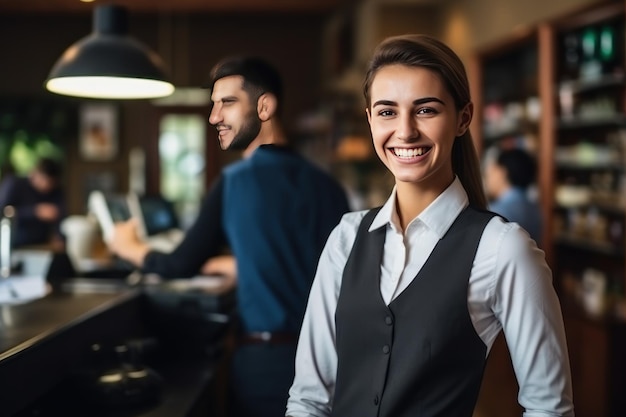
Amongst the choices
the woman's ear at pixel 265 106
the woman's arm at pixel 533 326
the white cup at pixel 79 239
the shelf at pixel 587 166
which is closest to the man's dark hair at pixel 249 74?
the woman's ear at pixel 265 106

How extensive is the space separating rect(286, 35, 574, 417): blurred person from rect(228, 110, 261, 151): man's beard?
0.19m

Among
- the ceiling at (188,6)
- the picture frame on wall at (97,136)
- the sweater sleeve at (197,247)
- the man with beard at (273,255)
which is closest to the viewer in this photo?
the man with beard at (273,255)

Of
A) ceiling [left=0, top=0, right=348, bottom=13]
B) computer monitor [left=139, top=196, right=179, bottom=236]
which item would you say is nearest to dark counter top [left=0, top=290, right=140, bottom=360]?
computer monitor [left=139, top=196, right=179, bottom=236]

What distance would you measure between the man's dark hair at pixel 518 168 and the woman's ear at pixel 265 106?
331 cm

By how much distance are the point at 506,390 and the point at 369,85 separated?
13.3 ft

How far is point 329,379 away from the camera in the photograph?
54.9 inches

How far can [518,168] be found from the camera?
4.48 metres

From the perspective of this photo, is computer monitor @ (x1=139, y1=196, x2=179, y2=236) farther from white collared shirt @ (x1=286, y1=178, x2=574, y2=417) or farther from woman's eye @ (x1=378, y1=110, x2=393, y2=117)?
woman's eye @ (x1=378, y1=110, x2=393, y2=117)

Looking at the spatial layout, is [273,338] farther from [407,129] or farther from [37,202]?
[37,202]

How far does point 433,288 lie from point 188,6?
30.5 ft

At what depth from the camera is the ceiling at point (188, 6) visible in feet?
31.3

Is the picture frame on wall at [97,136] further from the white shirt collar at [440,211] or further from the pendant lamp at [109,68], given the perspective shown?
the white shirt collar at [440,211]

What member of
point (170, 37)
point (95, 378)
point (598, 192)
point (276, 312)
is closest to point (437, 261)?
point (276, 312)

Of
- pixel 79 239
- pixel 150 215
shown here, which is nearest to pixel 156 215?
pixel 150 215
